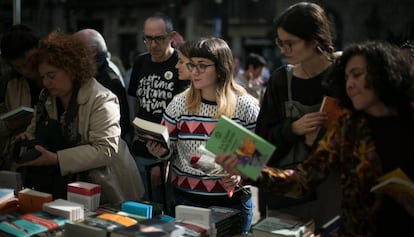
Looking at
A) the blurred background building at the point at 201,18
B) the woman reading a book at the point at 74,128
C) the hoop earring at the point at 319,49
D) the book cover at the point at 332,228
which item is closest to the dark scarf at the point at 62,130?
the woman reading a book at the point at 74,128

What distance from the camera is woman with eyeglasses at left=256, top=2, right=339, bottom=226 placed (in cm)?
196

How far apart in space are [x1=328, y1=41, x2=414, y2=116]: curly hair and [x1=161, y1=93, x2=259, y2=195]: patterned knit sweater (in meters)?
0.84

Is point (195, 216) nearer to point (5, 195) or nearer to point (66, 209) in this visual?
point (66, 209)

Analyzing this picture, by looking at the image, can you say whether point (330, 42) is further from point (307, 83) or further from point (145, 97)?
point (145, 97)

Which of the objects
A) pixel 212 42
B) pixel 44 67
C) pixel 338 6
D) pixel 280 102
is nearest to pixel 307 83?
pixel 280 102

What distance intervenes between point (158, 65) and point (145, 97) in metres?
0.25

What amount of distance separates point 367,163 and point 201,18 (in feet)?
67.2

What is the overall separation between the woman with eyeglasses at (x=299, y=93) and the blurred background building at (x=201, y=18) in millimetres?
15605

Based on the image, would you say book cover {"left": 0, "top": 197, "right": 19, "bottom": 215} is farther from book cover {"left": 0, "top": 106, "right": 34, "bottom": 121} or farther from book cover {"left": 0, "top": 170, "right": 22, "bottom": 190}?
book cover {"left": 0, "top": 106, "right": 34, "bottom": 121}

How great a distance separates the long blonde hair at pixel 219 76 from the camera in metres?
2.41

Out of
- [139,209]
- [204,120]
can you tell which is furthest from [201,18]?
[139,209]

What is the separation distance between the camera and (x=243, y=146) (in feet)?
5.29

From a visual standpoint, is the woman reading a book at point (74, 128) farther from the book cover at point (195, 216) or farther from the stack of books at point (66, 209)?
the book cover at point (195, 216)

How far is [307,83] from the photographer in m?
2.03
